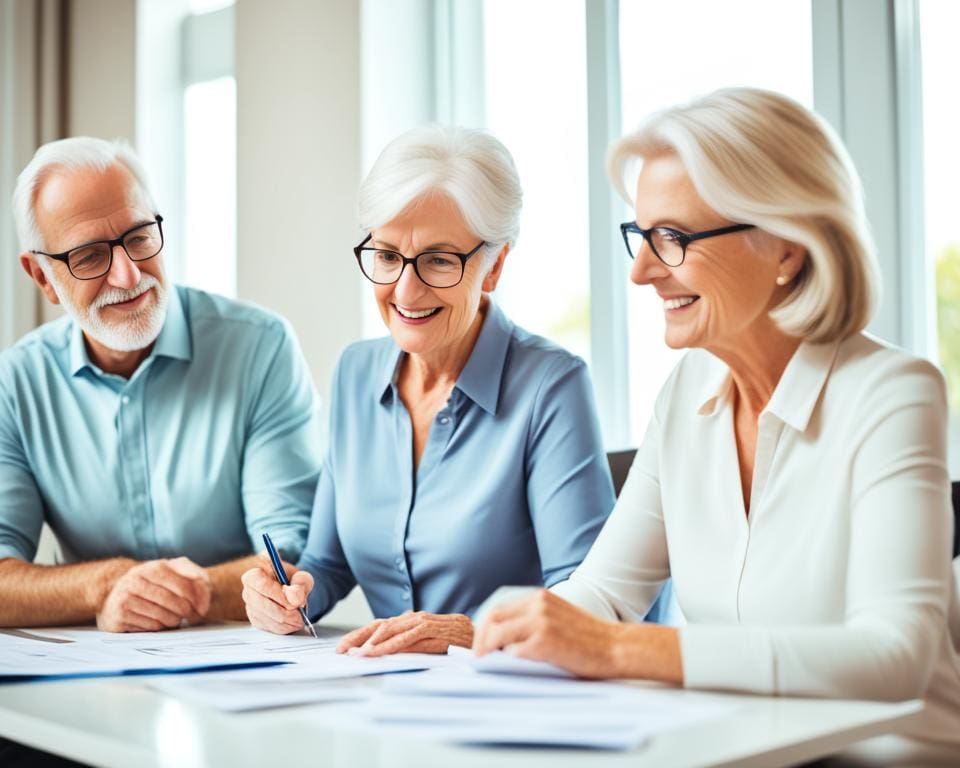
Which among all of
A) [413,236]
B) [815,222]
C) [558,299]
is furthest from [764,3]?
[815,222]

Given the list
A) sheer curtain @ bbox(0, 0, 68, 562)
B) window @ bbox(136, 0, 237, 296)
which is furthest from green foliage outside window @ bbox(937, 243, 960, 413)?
sheer curtain @ bbox(0, 0, 68, 562)

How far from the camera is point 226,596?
2039 mm

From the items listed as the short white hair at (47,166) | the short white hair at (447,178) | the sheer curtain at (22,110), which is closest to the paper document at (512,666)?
the short white hair at (447,178)

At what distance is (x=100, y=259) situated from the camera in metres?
2.34

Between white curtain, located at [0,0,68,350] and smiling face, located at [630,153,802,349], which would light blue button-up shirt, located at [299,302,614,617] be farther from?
white curtain, located at [0,0,68,350]

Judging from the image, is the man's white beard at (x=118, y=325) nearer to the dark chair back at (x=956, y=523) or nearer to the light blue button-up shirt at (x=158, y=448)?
the light blue button-up shirt at (x=158, y=448)

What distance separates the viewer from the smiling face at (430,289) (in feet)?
6.62

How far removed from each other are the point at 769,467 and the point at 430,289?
753 millimetres

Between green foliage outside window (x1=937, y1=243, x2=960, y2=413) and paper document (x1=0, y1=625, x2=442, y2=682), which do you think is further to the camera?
green foliage outside window (x1=937, y1=243, x2=960, y2=413)

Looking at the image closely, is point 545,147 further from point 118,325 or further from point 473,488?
point 473,488

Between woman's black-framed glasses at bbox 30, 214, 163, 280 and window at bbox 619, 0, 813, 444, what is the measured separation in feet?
3.95

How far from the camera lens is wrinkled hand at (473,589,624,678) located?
4.11 ft

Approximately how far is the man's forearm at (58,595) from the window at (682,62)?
1.57 meters

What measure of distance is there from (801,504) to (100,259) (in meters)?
1.53
